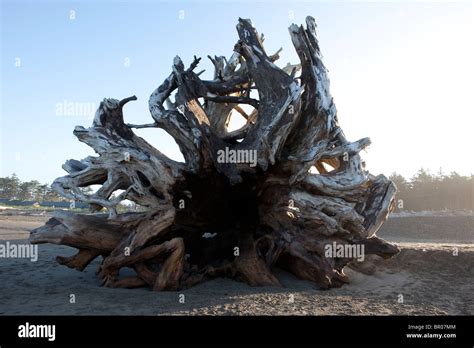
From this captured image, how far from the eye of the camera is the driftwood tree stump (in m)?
7.80

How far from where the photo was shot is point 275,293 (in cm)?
711

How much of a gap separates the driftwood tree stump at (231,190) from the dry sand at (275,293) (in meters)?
0.46

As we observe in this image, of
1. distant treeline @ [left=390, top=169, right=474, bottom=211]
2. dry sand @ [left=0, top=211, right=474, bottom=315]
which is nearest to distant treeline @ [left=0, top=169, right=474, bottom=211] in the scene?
distant treeline @ [left=390, top=169, right=474, bottom=211]

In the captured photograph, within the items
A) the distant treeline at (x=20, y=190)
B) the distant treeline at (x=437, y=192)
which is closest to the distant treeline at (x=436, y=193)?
the distant treeline at (x=437, y=192)

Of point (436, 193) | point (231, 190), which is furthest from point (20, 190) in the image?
point (231, 190)

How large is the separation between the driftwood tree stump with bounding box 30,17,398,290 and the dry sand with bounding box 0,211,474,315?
458mm

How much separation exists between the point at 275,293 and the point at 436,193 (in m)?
30.3

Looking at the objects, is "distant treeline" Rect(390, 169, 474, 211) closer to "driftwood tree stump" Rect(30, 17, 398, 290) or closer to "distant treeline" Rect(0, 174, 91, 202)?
"driftwood tree stump" Rect(30, 17, 398, 290)

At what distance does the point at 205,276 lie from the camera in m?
8.06

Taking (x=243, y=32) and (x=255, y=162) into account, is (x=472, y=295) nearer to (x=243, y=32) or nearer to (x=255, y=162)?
(x=255, y=162)

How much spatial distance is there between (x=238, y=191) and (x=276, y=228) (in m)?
1.07

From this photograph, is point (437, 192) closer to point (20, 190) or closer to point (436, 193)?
point (436, 193)

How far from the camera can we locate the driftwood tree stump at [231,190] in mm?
7801
